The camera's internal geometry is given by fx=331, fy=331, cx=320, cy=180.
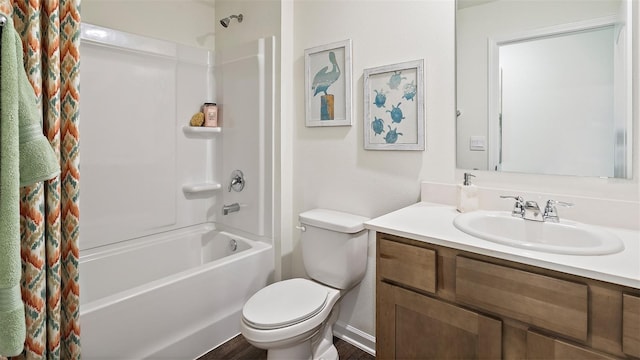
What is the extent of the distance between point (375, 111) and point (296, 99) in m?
0.63

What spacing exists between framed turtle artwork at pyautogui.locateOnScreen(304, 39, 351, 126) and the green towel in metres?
1.41

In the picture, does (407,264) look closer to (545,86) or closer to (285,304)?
(285,304)

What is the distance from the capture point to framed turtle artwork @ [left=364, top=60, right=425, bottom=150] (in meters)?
1.66

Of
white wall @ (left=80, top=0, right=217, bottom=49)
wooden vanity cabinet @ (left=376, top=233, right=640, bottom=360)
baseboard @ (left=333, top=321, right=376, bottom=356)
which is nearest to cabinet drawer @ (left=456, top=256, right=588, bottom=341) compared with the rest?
wooden vanity cabinet @ (left=376, top=233, right=640, bottom=360)

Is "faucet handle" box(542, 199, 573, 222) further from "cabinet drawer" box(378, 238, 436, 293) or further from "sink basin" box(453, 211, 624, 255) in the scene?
"cabinet drawer" box(378, 238, 436, 293)

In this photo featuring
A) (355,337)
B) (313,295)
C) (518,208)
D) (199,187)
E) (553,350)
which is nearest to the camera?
(553,350)

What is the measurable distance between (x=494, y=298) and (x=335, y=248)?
87 centimetres

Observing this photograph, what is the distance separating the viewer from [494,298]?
1.02 m

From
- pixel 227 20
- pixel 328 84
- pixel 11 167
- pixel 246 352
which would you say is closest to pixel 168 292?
pixel 246 352

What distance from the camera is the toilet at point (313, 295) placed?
1.47 m

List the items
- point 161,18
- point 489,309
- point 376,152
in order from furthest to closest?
point 161,18 → point 376,152 → point 489,309

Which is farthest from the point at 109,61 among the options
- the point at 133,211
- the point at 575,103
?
the point at 575,103

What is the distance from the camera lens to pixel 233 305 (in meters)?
2.00

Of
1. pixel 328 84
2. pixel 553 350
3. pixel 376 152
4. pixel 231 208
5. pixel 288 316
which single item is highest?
pixel 328 84
